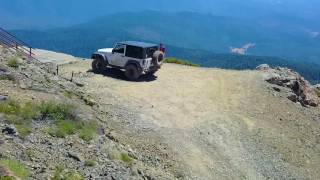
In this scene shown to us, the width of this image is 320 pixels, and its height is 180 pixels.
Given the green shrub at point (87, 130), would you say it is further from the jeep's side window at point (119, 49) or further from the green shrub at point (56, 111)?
the jeep's side window at point (119, 49)

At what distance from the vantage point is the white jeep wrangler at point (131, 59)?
36.2m

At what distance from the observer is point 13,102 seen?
74.8 ft

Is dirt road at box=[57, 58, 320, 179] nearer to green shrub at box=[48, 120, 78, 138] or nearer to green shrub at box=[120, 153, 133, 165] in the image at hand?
green shrub at box=[120, 153, 133, 165]

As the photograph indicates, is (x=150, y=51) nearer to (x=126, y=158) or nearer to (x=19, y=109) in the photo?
(x=126, y=158)

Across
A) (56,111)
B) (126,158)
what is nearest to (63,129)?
(56,111)

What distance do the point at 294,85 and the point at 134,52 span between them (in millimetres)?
10843

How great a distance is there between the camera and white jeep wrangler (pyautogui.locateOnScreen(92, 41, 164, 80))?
3619 centimetres

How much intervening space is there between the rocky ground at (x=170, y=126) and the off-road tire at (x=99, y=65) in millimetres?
476

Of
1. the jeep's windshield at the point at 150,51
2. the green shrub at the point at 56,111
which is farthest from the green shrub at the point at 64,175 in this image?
the jeep's windshield at the point at 150,51

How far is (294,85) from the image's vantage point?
3956 centimetres

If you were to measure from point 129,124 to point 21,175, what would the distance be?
10.8m

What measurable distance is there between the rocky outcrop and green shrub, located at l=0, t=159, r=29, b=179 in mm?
22628

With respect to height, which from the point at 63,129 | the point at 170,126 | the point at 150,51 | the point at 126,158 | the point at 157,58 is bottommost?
the point at 126,158

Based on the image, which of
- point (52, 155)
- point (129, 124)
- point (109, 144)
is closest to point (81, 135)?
point (109, 144)
